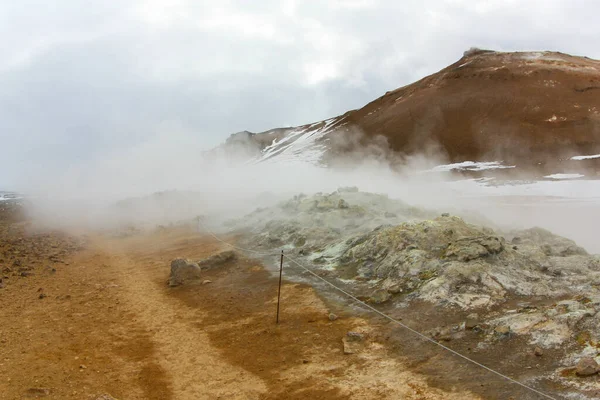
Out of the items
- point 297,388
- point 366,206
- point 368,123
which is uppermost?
point 368,123

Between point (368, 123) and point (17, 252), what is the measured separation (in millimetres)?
45825

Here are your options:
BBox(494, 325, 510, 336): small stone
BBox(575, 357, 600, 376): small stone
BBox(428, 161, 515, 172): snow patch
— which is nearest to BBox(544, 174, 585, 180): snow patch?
BBox(428, 161, 515, 172): snow patch

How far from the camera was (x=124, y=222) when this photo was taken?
25.1m

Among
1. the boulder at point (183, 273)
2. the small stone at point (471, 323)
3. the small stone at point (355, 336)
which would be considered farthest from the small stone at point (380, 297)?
the boulder at point (183, 273)

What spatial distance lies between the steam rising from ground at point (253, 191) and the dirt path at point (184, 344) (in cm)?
1132

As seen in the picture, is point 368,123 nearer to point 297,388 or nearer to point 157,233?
point 157,233

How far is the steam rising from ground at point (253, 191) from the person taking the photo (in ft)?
69.4

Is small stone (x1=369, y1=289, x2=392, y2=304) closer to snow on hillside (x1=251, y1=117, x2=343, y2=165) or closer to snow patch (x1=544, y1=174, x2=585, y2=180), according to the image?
snow patch (x1=544, y1=174, x2=585, y2=180)

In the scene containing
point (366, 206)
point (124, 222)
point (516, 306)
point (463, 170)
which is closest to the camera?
point (516, 306)

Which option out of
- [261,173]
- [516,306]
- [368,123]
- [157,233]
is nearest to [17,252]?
[157,233]

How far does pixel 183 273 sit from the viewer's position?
11.1 m

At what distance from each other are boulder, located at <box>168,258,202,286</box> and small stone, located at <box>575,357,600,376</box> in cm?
844

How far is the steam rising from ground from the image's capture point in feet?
69.4

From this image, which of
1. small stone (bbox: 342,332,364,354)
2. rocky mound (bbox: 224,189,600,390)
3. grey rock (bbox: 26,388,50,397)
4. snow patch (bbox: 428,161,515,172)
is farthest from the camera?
snow patch (bbox: 428,161,515,172)
